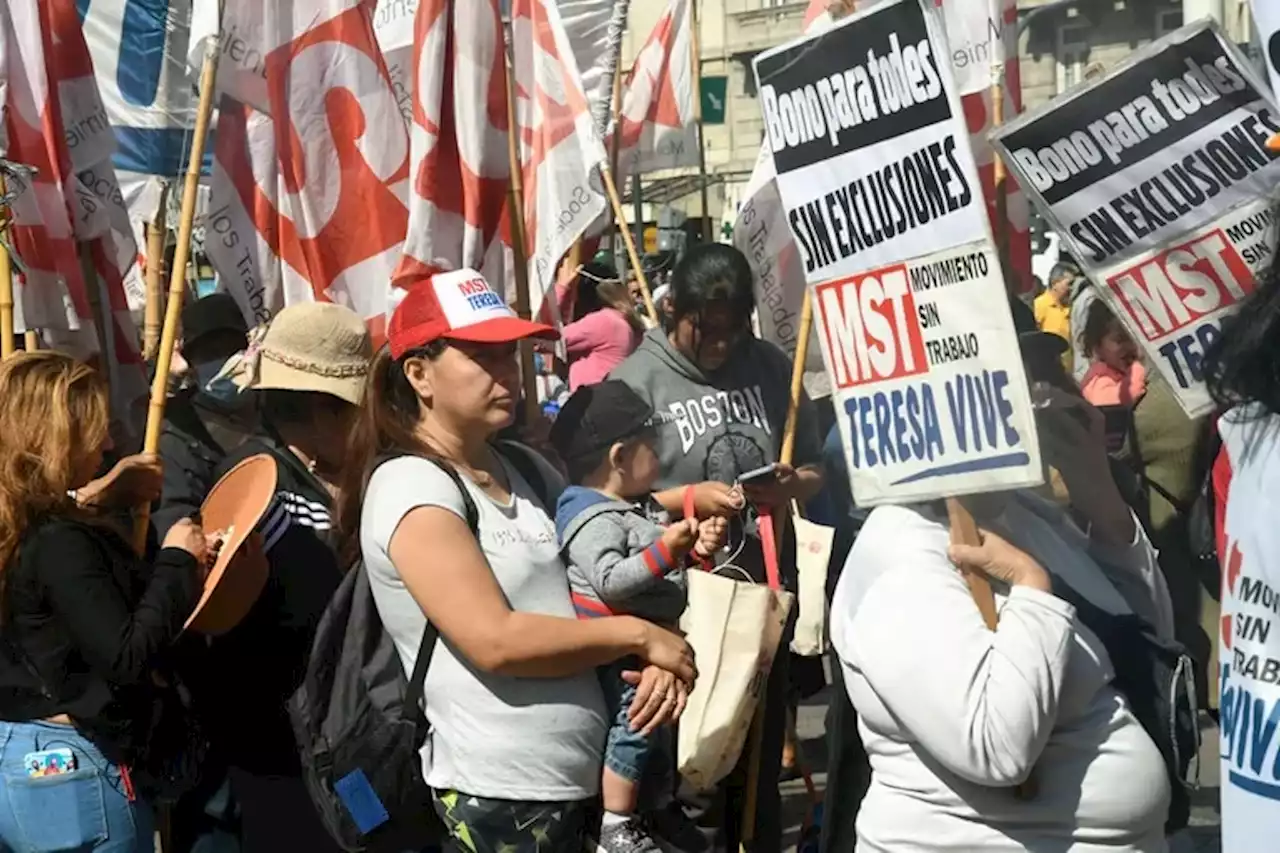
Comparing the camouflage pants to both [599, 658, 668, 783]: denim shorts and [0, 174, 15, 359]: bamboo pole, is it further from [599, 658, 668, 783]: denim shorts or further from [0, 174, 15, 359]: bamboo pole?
[0, 174, 15, 359]: bamboo pole

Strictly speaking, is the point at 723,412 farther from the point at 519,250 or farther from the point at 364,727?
the point at 364,727

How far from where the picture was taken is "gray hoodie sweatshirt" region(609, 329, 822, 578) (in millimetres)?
5000

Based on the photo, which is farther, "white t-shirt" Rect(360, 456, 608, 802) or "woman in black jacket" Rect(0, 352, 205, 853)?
"woman in black jacket" Rect(0, 352, 205, 853)

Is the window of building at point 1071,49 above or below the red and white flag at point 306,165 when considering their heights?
above

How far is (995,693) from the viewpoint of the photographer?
260 centimetres

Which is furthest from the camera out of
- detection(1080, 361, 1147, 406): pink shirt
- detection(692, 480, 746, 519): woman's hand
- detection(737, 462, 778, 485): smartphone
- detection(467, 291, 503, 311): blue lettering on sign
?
detection(1080, 361, 1147, 406): pink shirt

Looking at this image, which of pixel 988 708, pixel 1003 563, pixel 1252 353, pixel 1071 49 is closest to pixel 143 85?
pixel 1003 563

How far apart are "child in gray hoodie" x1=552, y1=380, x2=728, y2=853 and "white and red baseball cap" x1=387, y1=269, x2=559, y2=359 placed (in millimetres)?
437

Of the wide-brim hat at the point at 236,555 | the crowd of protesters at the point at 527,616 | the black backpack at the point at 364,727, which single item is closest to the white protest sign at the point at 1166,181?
the crowd of protesters at the point at 527,616

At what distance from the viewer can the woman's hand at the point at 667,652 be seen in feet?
10.7

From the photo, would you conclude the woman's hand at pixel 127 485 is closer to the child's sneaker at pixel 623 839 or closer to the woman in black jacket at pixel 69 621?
the woman in black jacket at pixel 69 621

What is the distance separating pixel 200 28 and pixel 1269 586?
12.5ft

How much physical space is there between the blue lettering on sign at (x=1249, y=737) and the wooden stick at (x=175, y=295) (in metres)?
2.49

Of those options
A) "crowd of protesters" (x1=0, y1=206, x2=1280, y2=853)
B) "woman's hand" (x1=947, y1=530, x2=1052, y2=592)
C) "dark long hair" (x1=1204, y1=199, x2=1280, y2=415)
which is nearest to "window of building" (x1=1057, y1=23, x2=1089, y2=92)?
"crowd of protesters" (x1=0, y1=206, x2=1280, y2=853)
